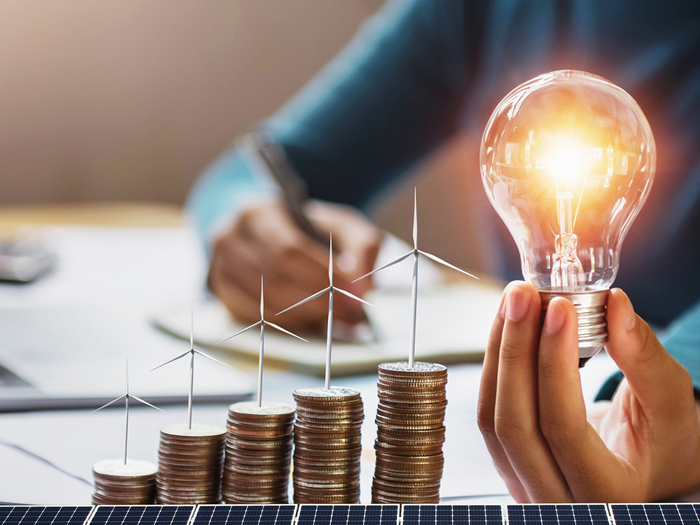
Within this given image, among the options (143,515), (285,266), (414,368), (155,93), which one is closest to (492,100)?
(285,266)

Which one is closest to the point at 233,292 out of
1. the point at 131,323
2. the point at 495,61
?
the point at 131,323

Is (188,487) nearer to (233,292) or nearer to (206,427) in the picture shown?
(206,427)

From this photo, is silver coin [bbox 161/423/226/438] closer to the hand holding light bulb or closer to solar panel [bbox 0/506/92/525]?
solar panel [bbox 0/506/92/525]

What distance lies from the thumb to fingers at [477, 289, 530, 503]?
73 millimetres

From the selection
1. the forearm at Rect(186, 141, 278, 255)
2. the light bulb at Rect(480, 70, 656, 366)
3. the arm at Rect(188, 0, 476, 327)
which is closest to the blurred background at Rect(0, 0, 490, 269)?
the arm at Rect(188, 0, 476, 327)

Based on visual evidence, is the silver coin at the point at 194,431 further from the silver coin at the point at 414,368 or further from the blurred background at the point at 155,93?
the blurred background at the point at 155,93

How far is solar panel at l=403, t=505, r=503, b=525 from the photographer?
415mm

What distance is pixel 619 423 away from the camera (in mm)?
521

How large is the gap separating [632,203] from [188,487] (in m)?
0.39

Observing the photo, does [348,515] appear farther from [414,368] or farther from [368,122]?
[368,122]

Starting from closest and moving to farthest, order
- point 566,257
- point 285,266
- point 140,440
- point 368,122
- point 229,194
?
point 566,257
point 140,440
point 285,266
point 229,194
point 368,122

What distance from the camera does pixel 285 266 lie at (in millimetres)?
1074

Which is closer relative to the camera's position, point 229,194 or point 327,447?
point 327,447

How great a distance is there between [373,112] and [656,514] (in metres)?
1.26
